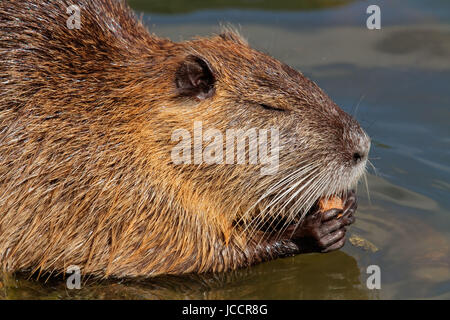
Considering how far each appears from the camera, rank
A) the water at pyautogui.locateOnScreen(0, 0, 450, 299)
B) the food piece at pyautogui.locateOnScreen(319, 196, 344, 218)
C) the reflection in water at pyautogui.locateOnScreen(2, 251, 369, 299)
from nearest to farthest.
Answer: the reflection in water at pyautogui.locateOnScreen(2, 251, 369, 299) < the water at pyautogui.locateOnScreen(0, 0, 450, 299) < the food piece at pyautogui.locateOnScreen(319, 196, 344, 218)

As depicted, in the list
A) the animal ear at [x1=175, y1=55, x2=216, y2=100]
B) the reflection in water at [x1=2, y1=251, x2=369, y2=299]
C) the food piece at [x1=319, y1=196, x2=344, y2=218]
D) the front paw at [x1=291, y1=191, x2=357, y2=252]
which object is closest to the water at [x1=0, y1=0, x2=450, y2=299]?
the reflection in water at [x1=2, y1=251, x2=369, y2=299]

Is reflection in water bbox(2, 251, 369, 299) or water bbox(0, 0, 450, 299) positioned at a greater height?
water bbox(0, 0, 450, 299)

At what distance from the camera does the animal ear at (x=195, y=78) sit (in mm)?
4742

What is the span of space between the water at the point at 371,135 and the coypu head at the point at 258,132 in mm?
551

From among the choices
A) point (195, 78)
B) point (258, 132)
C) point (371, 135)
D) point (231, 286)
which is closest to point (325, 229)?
point (231, 286)

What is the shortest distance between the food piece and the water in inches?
16.0

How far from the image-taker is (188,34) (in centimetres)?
782

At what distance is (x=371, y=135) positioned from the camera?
21.5ft

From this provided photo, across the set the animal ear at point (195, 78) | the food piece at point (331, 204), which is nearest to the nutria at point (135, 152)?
the animal ear at point (195, 78)

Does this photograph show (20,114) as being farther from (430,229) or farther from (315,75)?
(315,75)

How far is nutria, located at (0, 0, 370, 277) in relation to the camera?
15.6ft

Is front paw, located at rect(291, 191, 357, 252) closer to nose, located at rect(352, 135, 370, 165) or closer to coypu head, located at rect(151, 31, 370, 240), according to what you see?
coypu head, located at rect(151, 31, 370, 240)

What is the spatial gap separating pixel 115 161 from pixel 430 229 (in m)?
2.17

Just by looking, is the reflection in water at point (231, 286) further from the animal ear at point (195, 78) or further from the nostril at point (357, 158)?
the animal ear at point (195, 78)
